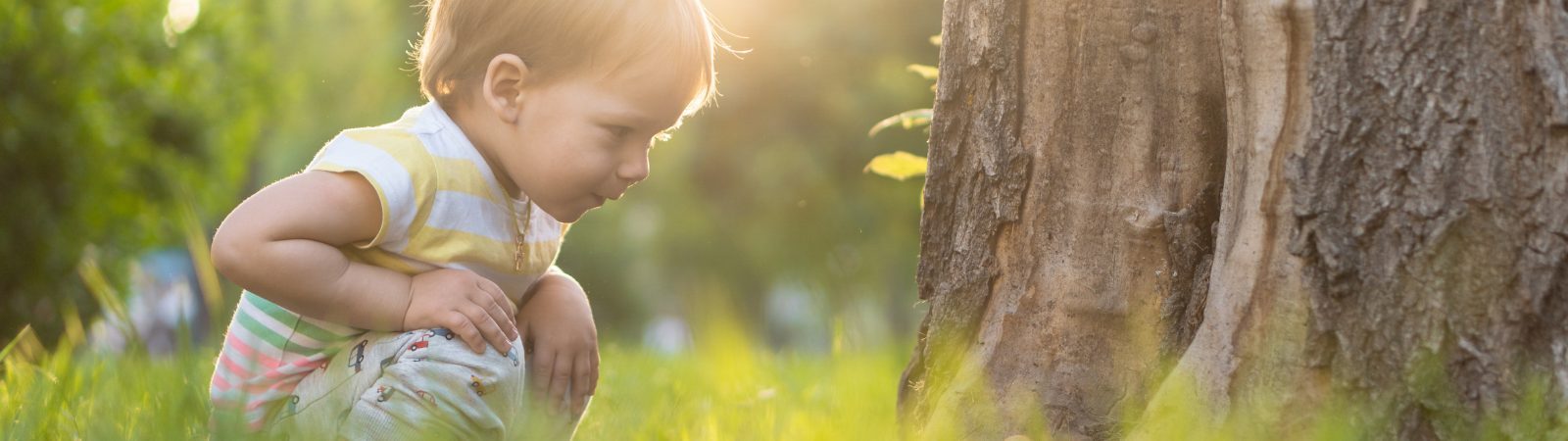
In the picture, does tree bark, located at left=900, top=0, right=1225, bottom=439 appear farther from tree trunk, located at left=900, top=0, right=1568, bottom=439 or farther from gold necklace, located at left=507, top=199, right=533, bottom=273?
gold necklace, located at left=507, top=199, right=533, bottom=273

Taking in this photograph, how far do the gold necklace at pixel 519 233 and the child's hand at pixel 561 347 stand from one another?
12 centimetres

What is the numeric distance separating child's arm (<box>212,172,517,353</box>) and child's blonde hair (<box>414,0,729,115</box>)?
372 mm

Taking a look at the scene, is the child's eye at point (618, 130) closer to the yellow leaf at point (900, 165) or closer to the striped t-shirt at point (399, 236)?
the striped t-shirt at point (399, 236)

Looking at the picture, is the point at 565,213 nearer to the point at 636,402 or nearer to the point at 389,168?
the point at 389,168

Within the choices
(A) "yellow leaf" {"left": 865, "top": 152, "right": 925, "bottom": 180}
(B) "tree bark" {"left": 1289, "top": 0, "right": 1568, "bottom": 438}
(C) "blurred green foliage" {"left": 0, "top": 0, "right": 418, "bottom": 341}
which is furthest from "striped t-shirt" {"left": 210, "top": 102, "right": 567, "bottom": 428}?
(C) "blurred green foliage" {"left": 0, "top": 0, "right": 418, "bottom": 341}

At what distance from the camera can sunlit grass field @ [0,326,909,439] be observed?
2.28 m

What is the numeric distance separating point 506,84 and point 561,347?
52cm

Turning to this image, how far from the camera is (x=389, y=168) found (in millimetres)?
2113

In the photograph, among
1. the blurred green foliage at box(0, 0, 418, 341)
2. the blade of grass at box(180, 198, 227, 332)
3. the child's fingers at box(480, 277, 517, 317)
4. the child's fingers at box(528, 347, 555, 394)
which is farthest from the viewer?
the blurred green foliage at box(0, 0, 418, 341)

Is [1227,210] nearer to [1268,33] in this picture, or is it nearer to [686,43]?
[1268,33]

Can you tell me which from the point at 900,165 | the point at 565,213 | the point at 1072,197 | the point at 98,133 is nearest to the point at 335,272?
the point at 565,213

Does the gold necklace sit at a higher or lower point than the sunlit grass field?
higher

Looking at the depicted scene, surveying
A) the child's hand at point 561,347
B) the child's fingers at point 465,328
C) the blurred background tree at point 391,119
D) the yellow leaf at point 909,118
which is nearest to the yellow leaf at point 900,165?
the yellow leaf at point 909,118

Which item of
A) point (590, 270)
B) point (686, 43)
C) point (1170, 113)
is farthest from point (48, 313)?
point (590, 270)
